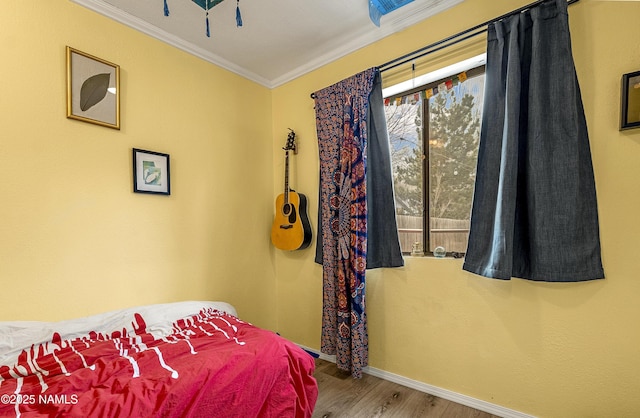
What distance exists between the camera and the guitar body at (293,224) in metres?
2.59

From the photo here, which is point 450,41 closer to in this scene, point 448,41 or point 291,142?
point 448,41

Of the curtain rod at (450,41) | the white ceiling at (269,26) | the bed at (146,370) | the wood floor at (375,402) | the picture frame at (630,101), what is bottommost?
the wood floor at (375,402)

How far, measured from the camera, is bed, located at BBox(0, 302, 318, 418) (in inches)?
42.8

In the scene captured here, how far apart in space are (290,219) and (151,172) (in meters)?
1.13

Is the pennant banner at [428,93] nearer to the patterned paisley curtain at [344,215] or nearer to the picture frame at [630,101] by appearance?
the patterned paisley curtain at [344,215]

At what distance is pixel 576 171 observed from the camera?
56.6 inches

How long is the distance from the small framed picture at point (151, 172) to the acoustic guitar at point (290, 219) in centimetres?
95

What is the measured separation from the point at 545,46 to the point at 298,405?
220 cm

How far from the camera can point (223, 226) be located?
2514mm

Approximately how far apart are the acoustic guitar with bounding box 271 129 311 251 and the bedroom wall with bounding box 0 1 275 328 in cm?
19

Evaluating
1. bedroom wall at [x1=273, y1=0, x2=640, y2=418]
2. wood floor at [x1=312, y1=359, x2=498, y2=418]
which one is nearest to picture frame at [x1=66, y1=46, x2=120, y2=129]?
bedroom wall at [x1=273, y1=0, x2=640, y2=418]

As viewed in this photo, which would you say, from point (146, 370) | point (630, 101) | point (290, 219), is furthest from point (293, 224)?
point (630, 101)

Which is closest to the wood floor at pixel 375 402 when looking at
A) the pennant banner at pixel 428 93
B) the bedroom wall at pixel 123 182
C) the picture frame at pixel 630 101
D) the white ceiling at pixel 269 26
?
the bedroom wall at pixel 123 182

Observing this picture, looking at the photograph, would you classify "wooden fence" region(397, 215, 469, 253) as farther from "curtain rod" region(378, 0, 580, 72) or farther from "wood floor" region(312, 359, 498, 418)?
"curtain rod" region(378, 0, 580, 72)
